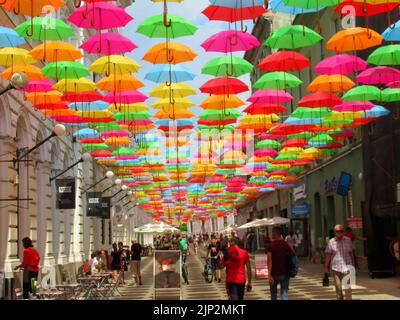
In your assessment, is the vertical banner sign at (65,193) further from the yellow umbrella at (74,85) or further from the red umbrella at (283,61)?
the red umbrella at (283,61)

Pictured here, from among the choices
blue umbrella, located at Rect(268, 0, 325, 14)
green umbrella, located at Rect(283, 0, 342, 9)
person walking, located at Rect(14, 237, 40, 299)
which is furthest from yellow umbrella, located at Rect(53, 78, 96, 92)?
green umbrella, located at Rect(283, 0, 342, 9)

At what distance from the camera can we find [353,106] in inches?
797

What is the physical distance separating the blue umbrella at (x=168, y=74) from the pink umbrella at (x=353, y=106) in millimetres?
4960

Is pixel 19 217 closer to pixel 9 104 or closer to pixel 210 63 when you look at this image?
pixel 9 104

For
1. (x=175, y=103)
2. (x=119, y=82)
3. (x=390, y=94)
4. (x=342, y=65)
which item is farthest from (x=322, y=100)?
(x=119, y=82)

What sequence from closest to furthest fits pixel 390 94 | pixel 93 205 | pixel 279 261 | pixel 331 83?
1. pixel 279 261
2. pixel 331 83
3. pixel 390 94
4. pixel 93 205

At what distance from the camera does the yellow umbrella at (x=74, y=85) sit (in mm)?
17141

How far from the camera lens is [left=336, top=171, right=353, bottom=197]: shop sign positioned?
30.6 metres

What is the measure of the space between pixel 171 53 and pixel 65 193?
8.05 metres

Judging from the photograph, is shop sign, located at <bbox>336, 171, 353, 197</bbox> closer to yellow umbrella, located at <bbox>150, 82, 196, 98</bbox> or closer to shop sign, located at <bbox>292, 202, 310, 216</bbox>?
shop sign, located at <bbox>292, 202, 310, 216</bbox>

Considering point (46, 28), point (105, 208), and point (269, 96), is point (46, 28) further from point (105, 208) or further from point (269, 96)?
point (105, 208)

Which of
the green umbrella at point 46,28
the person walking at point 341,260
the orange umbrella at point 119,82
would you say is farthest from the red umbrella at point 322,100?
the green umbrella at point 46,28

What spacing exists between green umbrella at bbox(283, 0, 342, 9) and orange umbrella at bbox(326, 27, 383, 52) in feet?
6.53
